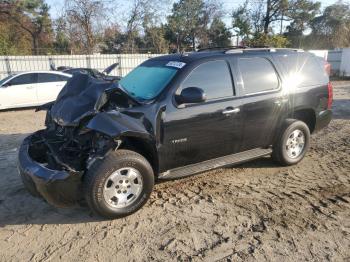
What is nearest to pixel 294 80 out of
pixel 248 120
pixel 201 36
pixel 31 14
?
pixel 248 120

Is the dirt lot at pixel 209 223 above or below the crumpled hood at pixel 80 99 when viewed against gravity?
below

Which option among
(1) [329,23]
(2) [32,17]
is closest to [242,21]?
(1) [329,23]

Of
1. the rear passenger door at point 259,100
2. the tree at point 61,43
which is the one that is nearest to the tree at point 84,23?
the tree at point 61,43

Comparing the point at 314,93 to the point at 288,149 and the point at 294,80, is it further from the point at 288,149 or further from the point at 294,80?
the point at 288,149

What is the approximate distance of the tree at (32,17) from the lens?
119 feet

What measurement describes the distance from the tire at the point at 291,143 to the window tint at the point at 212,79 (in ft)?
4.13

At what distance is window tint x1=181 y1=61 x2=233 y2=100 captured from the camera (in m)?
4.51

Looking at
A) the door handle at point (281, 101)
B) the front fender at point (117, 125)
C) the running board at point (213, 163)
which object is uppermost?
the door handle at point (281, 101)

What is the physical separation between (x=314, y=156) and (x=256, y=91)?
201 cm

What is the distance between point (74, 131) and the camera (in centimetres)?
Answer: 430

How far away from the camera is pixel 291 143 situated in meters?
5.59

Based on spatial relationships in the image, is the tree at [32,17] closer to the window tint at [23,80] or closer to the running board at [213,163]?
the window tint at [23,80]

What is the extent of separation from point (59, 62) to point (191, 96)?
16.1 metres

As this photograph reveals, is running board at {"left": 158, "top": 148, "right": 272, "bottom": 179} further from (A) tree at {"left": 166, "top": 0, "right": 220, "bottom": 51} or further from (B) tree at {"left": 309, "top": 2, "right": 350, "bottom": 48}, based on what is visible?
(B) tree at {"left": 309, "top": 2, "right": 350, "bottom": 48}
